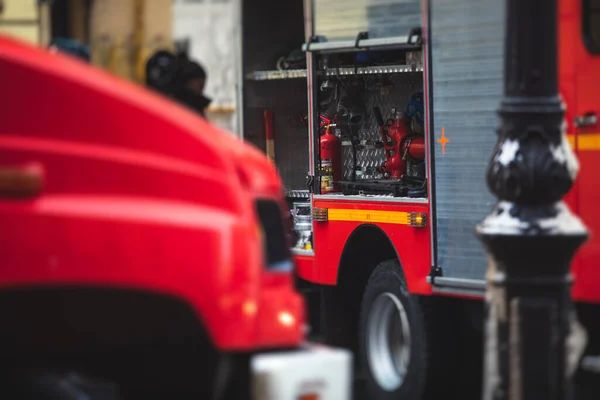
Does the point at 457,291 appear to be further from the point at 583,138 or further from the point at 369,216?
the point at 583,138

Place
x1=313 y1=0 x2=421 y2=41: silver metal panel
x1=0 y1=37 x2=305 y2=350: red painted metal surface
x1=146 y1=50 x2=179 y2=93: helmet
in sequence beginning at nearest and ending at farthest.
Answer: x1=0 y1=37 x2=305 y2=350: red painted metal surface < x1=146 y1=50 x2=179 y2=93: helmet < x1=313 y1=0 x2=421 y2=41: silver metal panel

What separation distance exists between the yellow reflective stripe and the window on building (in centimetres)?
201

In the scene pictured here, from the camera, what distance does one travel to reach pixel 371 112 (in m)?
10.8

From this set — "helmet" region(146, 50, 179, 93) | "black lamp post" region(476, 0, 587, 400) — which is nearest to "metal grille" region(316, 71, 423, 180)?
"helmet" region(146, 50, 179, 93)

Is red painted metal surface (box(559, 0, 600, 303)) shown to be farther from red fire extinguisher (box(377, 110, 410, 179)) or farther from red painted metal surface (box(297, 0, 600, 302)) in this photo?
red fire extinguisher (box(377, 110, 410, 179))

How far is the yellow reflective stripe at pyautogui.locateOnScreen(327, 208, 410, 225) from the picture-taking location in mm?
9703

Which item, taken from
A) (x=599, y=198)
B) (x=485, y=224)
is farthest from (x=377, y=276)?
(x=485, y=224)

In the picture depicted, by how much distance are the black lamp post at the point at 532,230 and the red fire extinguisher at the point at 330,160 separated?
414cm

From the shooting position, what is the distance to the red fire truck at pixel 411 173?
8.16 meters

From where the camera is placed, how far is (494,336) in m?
6.71

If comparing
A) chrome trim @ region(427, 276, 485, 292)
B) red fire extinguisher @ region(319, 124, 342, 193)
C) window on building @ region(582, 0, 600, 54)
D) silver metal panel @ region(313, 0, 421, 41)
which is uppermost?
silver metal panel @ region(313, 0, 421, 41)

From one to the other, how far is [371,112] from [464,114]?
1.81 meters

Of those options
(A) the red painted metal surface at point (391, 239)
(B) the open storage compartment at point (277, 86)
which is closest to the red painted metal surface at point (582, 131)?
(A) the red painted metal surface at point (391, 239)

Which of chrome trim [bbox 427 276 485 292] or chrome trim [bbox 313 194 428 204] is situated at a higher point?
chrome trim [bbox 313 194 428 204]
